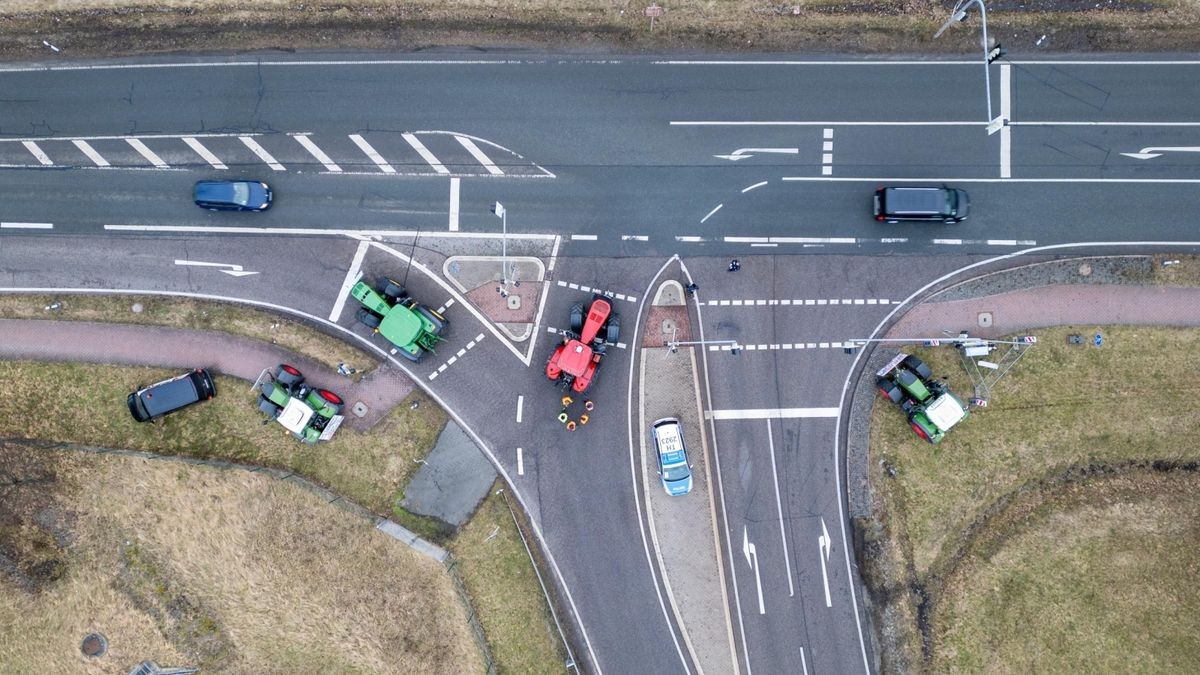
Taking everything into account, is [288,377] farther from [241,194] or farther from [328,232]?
[241,194]

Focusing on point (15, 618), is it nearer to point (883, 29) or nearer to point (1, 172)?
point (1, 172)

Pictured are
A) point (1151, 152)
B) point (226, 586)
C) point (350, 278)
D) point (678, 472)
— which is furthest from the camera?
point (350, 278)

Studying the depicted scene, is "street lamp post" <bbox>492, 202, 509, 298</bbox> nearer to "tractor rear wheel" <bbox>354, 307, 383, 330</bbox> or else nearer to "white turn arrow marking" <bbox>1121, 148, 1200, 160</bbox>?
"tractor rear wheel" <bbox>354, 307, 383, 330</bbox>

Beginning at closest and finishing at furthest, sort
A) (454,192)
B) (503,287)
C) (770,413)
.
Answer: (770,413)
(503,287)
(454,192)

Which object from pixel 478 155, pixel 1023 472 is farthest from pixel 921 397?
pixel 478 155

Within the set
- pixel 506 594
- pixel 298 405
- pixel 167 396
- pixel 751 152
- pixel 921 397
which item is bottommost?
pixel 506 594

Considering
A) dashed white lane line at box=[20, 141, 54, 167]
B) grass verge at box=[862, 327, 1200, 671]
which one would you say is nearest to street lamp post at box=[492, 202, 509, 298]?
grass verge at box=[862, 327, 1200, 671]
